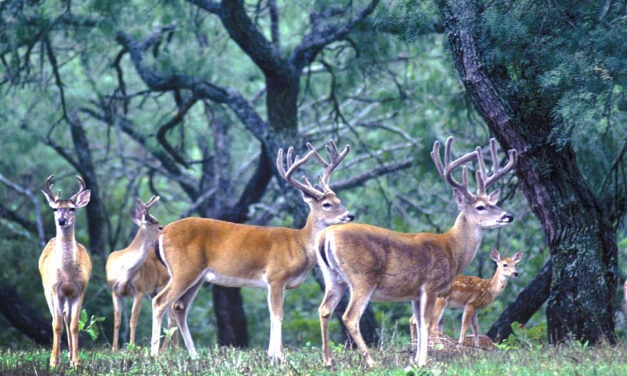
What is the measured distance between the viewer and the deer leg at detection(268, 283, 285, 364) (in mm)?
8367

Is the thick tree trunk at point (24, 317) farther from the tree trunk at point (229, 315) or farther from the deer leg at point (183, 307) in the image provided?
the deer leg at point (183, 307)

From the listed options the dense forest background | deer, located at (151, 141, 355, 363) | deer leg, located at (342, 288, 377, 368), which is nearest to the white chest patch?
deer, located at (151, 141, 355, 363)

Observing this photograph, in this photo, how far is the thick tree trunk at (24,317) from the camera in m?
13.3

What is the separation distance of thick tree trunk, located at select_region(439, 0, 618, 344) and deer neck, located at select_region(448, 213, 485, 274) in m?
0.79

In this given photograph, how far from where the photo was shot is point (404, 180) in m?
16.8

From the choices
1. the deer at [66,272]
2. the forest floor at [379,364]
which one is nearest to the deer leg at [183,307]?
the forest floor at [379,364]

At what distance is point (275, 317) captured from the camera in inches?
349

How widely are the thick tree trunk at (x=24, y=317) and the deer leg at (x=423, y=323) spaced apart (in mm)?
7160

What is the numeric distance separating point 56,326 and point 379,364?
2.83 meters

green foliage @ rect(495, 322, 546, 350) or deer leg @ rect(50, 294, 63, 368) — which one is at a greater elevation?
deer leg @ rect(50, 294, 63, 368)

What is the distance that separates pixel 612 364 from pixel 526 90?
2849 millimetres

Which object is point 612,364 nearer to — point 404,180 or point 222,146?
point 404,180

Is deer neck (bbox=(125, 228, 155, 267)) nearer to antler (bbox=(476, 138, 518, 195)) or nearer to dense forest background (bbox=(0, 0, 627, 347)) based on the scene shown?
dense forest background (bbox=(0, 0, 627, 347))

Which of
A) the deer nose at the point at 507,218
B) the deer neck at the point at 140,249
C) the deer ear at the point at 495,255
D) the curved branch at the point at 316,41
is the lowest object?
the deer ear at the point at 495,255
